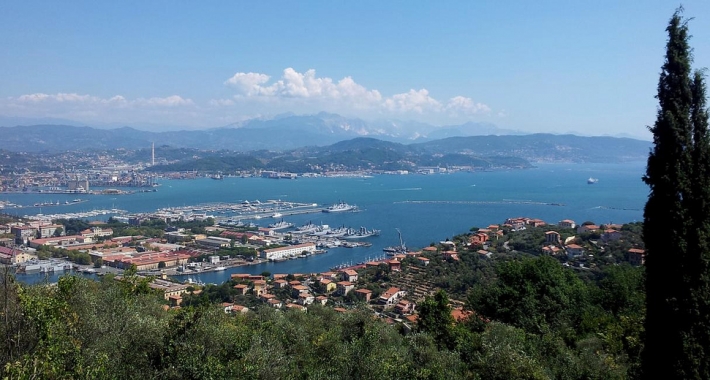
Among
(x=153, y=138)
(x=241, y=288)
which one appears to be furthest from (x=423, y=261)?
(x=153, y=138)

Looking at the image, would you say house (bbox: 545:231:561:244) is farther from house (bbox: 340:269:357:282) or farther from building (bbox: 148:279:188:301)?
building (bbox: 148:279:188:301)

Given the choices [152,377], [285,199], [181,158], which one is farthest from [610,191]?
[181,158]

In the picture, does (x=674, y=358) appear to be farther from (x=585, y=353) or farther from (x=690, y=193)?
(x=585, y=353)

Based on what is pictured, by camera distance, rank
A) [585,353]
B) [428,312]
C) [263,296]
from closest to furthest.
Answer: [585,353] → [428,312] → [263,296]

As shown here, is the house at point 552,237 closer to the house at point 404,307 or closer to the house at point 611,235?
the house at point 611,235

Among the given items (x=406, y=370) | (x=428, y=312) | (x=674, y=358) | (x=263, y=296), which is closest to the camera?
(x=674, y=358)

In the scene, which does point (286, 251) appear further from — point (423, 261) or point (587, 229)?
point (587, 229)

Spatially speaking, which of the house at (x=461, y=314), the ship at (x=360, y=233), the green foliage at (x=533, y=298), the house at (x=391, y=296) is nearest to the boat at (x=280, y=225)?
the ship at (x=360, y=233)
